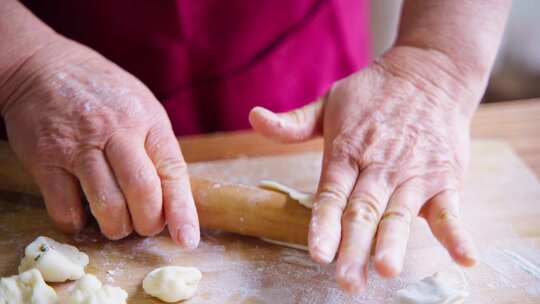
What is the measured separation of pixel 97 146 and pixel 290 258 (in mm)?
415

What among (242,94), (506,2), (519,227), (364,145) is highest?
(506,2)

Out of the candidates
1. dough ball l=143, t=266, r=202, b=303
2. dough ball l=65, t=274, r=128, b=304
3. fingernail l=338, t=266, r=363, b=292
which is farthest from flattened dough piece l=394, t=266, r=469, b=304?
dough ball l=65, t=274, r=128, b=304

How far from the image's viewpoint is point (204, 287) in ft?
3.71

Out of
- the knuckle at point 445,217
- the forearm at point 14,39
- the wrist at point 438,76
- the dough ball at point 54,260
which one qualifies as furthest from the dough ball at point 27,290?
the wrist at point 438,76

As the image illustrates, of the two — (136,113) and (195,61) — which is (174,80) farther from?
(136,113)

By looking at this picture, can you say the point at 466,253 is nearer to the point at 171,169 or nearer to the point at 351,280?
the point at 351,280

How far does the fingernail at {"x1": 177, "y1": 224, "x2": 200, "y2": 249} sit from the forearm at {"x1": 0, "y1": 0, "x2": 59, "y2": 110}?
1.56 ft

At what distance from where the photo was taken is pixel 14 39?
128 centimetres

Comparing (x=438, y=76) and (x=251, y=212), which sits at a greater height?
(x=438, y=76)

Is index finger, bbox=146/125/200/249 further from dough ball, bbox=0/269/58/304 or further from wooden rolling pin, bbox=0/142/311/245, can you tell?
dough ball, bbox=0/269/58/304

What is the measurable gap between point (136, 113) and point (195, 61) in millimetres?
430

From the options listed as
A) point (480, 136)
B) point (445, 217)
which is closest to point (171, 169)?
point (445, 217)

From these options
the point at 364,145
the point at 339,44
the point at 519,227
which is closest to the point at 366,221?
the point at 364,145

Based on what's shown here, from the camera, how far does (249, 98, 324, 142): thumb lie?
1.24 metres
